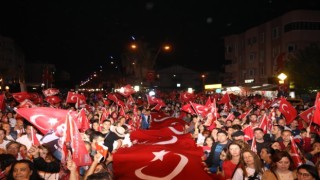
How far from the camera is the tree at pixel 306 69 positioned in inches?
1618

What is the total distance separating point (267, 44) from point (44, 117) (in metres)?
52.1

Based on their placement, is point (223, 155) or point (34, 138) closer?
point (223, 155)

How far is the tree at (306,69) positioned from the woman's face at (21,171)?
4059cm

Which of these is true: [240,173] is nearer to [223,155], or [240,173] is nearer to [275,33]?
[223,155]

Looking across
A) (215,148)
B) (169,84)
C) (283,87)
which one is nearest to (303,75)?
(283,87)

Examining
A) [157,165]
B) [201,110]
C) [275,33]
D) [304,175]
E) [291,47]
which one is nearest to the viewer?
[304,175]

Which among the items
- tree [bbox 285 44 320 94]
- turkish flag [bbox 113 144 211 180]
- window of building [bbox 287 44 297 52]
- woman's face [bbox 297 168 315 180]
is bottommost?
turkish flag [bbox 113 144 211 180]

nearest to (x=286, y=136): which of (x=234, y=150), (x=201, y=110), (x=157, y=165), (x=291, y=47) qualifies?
(x=234, y=150)

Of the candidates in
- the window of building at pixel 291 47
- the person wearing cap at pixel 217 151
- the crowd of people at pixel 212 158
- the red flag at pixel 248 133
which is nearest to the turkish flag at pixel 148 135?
the crowd of people at pixel 212 158

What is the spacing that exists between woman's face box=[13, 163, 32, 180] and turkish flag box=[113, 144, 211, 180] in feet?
6.48

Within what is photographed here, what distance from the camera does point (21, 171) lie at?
5.12 m

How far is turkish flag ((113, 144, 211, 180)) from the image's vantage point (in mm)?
6613

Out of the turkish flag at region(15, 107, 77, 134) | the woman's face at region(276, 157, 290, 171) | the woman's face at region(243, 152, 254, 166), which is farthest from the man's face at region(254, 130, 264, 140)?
the turkish flag at region(15, 107, 77, 134)

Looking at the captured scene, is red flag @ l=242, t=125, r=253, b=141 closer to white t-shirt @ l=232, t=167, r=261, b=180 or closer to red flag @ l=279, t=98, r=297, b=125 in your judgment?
red flag @ l=279, t=98, r=297, b=125
